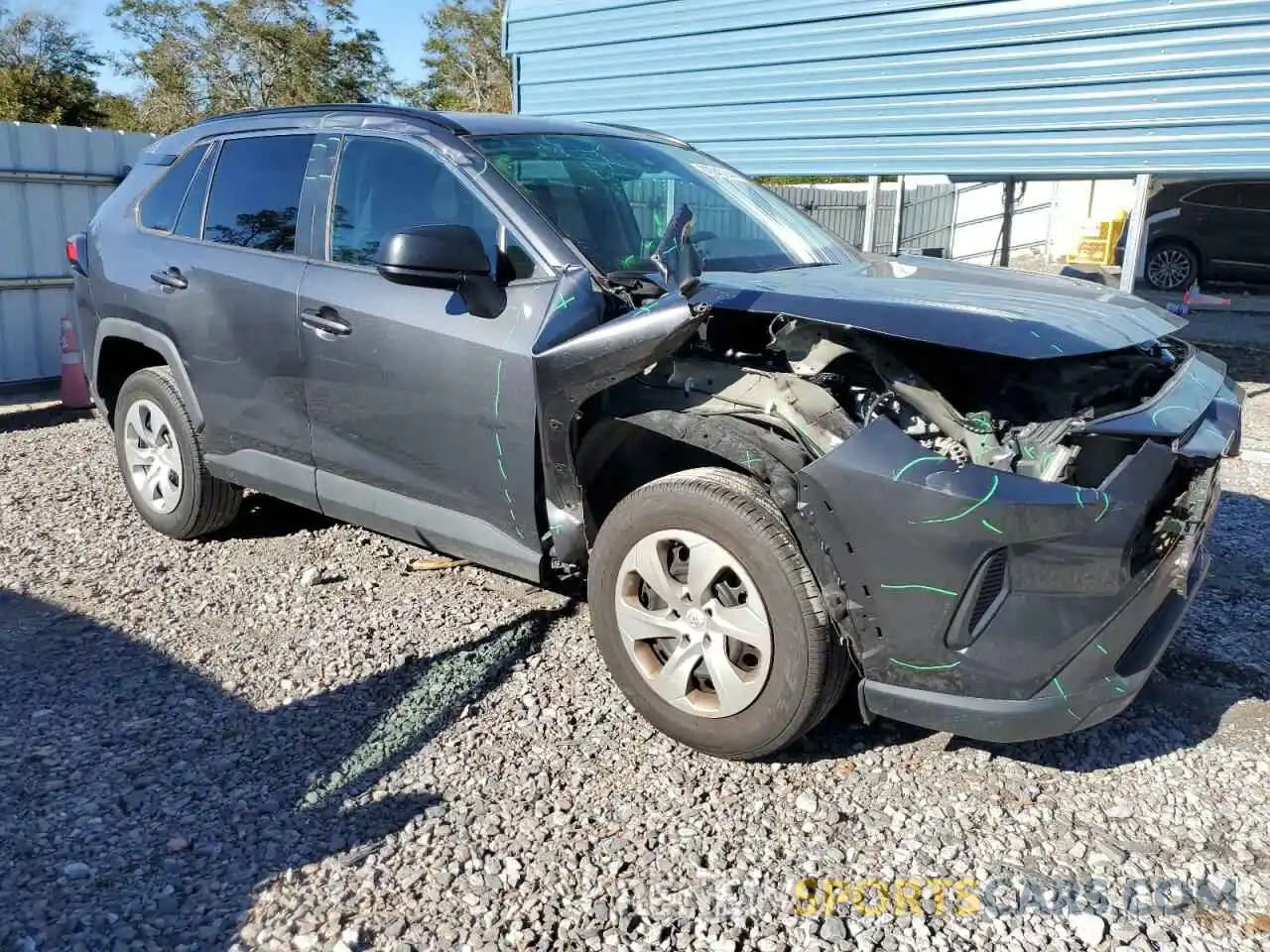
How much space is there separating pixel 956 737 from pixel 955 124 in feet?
26.0

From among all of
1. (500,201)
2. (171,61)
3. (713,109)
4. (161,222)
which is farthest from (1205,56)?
(171,61)

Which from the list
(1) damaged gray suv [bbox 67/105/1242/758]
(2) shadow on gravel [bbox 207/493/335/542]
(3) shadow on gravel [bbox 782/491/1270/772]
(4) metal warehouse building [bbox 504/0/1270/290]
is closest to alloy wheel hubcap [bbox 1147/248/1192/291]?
(4) metal warehouse building [bbox 504/0/1270/290]

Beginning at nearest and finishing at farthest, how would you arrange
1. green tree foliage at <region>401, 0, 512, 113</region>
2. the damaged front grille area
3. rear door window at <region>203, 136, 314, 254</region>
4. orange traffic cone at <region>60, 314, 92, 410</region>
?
1. the damaged front grille area
2. rear door window at <region>203, 136, 314, 254</region>
3. orange traffic cone at <region>60, 314, 92, 410</region>
4. green tree foliage at <region>401, 0, 512, 113</region>

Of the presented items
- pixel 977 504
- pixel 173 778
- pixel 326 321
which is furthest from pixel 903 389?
pixel 173 778

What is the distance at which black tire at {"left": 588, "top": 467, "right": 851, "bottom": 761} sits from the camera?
2898mm

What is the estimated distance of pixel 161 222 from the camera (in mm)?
4961

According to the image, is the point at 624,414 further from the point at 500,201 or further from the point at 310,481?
the point at 310,481

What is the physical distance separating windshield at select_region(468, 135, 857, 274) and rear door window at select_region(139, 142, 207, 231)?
1.80m

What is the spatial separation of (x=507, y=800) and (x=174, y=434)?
284cm

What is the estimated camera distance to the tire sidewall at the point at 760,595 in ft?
9.55

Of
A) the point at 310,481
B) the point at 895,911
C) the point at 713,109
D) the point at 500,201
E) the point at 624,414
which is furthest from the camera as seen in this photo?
the point at 713,109

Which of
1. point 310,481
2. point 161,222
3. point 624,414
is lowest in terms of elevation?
point 310,481

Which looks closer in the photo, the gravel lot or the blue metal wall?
the gravel lot

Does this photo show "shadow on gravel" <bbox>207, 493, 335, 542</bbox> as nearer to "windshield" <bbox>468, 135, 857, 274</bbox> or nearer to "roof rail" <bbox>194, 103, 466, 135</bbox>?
"roof rail" <bbox>194, 103, 466, 135</bbox>
